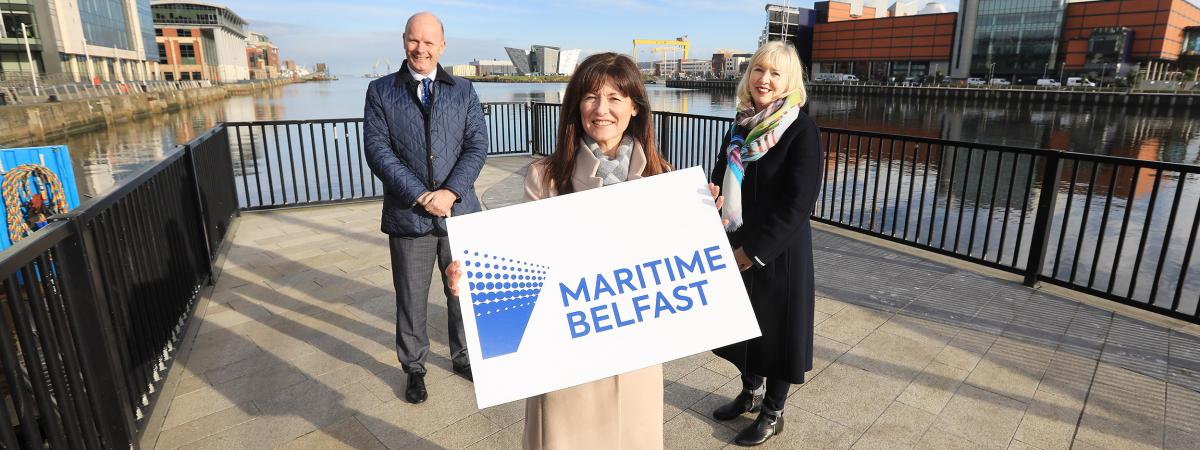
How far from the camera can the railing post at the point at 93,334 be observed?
7.09 feet

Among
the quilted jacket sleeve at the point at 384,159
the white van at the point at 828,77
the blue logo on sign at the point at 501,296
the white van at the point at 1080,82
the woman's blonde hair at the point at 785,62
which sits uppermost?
the white van at the point at 828,77

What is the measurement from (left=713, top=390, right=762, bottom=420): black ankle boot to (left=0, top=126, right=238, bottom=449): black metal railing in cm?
253

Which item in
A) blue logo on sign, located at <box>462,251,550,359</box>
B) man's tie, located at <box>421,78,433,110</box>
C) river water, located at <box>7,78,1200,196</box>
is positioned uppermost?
man's tie, located at <box>421,78,433,110</box>

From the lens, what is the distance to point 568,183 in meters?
1.86

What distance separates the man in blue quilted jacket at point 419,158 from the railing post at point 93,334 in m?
1.15

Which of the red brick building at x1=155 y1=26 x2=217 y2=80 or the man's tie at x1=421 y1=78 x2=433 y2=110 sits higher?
the red brick building at x1=155 y1=26 x2=217 y2=80

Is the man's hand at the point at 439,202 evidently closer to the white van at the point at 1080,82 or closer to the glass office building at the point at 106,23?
the white van at the point at 1080,82

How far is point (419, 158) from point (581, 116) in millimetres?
1388

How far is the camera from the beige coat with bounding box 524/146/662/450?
1799 millimetres

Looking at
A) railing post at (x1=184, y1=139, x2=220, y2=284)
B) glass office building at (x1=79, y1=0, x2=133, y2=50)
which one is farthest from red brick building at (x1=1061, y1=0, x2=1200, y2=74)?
glass office building at (x1=79, y1=0, x2=133, y2=50)

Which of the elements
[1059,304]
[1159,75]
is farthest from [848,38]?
[1059,304]

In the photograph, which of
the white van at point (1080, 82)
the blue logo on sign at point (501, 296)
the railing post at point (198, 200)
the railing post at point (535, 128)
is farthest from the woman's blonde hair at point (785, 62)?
the white van at point (1080, 82)

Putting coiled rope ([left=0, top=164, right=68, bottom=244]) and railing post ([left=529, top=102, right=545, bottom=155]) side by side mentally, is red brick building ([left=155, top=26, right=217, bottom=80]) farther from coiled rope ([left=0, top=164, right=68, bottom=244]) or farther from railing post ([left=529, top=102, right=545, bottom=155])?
coiled rope ([left=0, top=164, right=68, bottom=244])

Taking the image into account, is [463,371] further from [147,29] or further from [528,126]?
[147,29]
